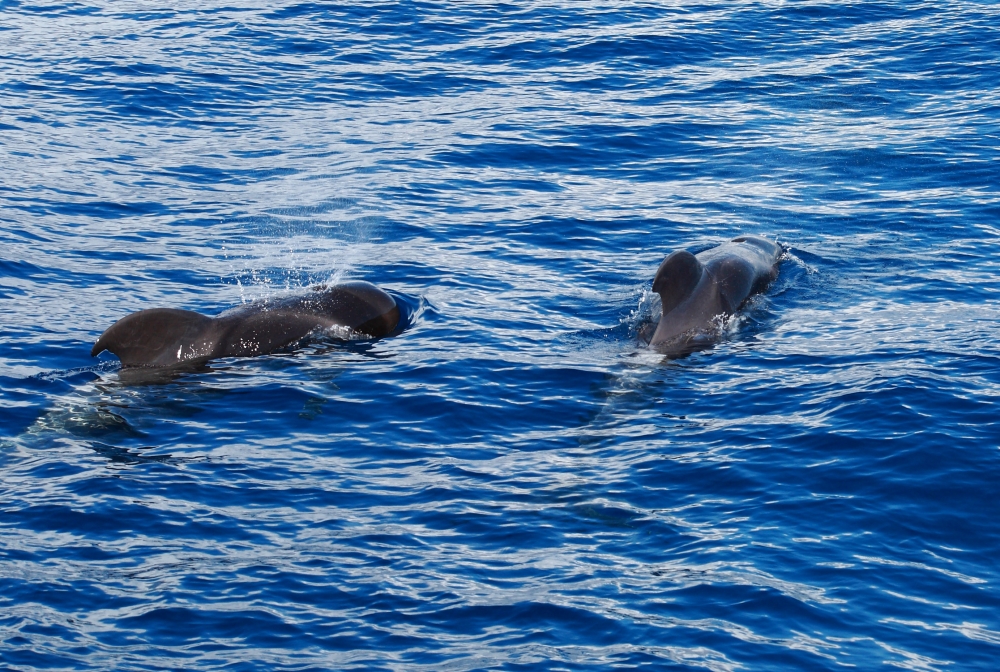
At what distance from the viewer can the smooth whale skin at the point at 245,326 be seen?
49.5 ft

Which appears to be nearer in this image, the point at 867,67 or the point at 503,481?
the point at 503,481

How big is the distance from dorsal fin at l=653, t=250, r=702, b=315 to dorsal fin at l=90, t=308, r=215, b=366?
5.87 meters

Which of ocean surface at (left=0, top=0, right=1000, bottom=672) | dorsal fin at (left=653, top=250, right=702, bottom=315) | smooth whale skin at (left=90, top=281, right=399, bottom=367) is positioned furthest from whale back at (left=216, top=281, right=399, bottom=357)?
dorsal fin at (left=653, top=250, right=702, bottom=315)

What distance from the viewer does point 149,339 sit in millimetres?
15117

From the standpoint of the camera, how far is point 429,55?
33188mm

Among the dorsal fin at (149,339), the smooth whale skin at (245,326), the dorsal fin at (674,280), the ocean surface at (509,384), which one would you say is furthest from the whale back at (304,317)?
the dorsal fin at (674,280)

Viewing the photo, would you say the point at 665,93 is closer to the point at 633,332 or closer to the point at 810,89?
the point at 810,89

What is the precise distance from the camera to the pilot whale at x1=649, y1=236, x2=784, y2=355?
15.8 meters

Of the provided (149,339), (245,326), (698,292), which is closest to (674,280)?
(698,292)

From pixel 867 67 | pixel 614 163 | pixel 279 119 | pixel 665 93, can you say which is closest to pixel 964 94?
pixel 867 67

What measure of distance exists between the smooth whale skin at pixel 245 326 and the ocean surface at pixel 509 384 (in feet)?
1.00

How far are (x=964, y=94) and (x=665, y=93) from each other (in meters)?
6.63

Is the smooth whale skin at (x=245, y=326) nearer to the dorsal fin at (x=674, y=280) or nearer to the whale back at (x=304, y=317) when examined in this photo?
the whale back at (x=304, y=317)

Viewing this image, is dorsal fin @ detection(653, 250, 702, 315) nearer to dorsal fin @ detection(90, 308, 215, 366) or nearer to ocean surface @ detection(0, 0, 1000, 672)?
ocean surface @ detection(0, 0, 1000, 672)
